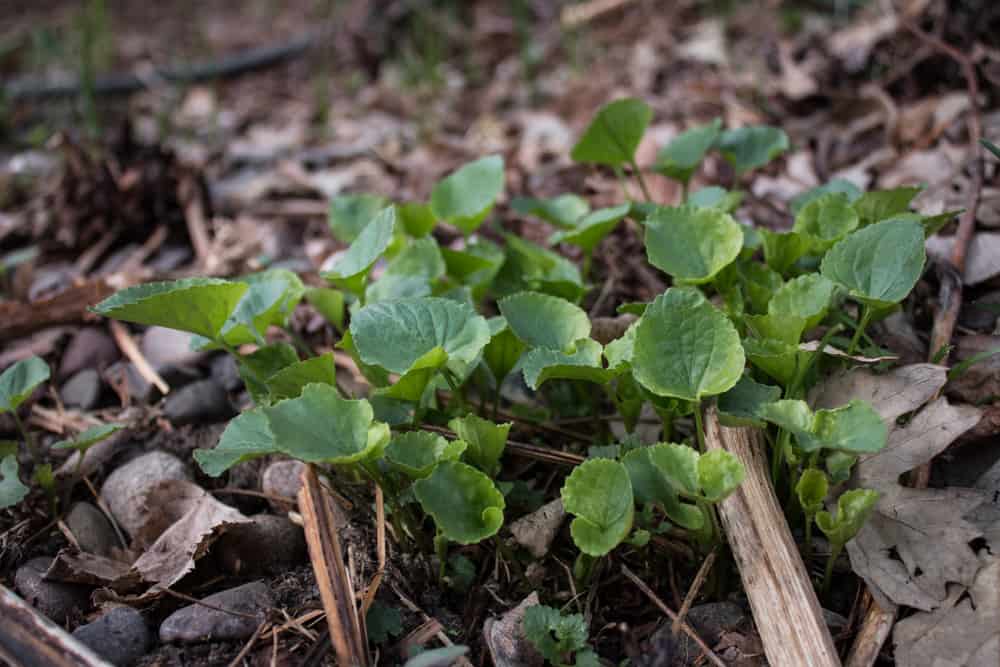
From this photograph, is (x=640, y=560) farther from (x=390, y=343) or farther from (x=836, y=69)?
(x=836, y=69)

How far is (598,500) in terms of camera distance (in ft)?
3.64

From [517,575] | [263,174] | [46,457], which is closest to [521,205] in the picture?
[517,575]

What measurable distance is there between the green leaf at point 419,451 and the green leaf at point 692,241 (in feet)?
1.53

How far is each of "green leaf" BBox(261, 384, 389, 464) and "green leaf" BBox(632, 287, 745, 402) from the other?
380 mm

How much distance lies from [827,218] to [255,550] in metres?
1.12

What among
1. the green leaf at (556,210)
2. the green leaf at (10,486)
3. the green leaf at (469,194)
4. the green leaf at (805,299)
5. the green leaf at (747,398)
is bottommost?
the green leaf at (10,486)

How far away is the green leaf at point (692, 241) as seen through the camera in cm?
138

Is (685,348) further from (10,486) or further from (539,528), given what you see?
(10,486)

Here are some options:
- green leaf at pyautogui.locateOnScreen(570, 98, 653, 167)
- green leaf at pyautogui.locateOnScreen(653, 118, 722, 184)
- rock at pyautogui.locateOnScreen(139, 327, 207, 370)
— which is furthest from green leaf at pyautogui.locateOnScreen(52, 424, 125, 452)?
green leaf at pyautogui.locateOnScreen(653, 118, 722, 184)

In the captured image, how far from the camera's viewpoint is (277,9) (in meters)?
4.96

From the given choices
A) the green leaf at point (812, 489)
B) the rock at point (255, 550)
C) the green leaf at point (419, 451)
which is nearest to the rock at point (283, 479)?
the rock at point (255, 550)

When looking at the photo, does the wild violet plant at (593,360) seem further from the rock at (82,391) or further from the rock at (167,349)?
the rock at (82,391)

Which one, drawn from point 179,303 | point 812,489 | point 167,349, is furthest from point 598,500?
point 167,349

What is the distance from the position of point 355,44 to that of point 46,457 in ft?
8.56
